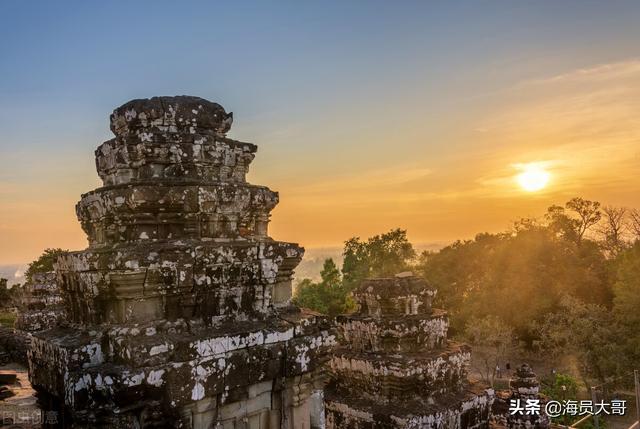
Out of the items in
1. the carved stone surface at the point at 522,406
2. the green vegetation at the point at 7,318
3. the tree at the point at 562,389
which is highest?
the green vegetation at the point at 7,318

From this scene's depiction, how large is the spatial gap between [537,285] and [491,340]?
6082 millimetres

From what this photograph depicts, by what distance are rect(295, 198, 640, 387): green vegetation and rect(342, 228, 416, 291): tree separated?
8 centimetres

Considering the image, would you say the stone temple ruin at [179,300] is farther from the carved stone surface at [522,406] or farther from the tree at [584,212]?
the tree at [584,212]

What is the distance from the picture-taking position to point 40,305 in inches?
367

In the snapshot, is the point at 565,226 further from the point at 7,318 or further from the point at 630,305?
the point at 7,318

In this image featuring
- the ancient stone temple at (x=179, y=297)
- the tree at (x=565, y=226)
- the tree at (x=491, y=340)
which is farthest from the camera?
the tree at (x=565, y=226)

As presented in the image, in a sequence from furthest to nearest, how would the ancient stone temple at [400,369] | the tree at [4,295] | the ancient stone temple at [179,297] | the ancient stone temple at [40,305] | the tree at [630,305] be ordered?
the tree at [4,295], the tree at [630,305], the ancient stone temple at [40,305], the ancient stone temple at [400,369], the ancient stone temple at [179,297]

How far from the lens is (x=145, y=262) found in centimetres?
320

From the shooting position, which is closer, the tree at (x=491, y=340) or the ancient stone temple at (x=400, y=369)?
the ancient stone temple at (x=400, y=369)

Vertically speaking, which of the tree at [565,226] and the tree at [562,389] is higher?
the tree at [565,226]

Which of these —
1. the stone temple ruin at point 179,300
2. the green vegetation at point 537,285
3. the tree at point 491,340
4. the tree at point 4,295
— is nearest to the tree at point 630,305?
the green vegetation at point 537,285

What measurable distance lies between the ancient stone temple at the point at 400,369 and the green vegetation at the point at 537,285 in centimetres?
1558

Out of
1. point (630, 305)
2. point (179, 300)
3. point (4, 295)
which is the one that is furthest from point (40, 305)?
point (630, 305)

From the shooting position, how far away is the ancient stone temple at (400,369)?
22.0 feet
